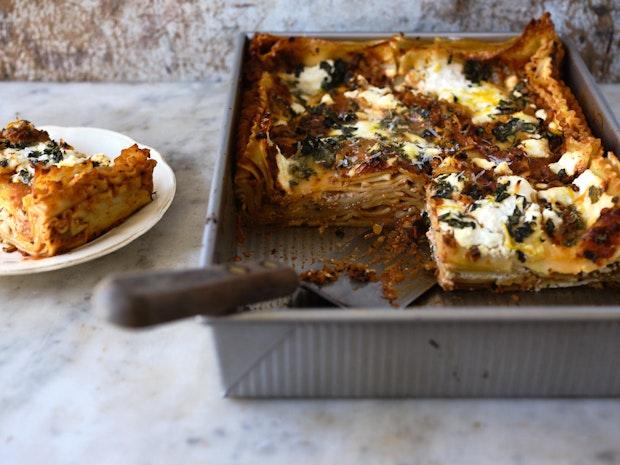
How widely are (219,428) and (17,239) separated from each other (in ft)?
2.85

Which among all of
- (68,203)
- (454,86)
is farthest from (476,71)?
(68,203)

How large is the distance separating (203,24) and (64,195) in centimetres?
123

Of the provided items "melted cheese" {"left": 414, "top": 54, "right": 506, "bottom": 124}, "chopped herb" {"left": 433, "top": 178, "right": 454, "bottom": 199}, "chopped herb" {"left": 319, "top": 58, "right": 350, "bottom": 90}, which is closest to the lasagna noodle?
"chopped herb" {"left": 319, "top": 58, "right": 350, "bottom": 90}

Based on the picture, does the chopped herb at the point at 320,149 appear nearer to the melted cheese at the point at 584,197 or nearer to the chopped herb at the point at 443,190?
the chopped herb at the point at 443,190

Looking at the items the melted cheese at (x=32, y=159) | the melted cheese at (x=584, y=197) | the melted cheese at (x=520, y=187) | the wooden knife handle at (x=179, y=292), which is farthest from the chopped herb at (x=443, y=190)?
the melted cheese at (x=32, y=159)

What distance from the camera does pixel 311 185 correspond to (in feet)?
7.26

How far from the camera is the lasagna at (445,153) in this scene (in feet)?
6.36

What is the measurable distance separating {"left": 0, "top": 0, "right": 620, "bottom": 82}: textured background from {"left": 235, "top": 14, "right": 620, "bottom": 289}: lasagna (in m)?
0.31

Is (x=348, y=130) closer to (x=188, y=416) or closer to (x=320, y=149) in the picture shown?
(x=320, y=149)

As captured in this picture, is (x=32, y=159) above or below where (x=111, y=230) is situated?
above

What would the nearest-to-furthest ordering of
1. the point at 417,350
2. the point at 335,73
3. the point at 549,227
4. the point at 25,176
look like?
the point at 417,350
the point at 549,227
the point at 25,176
the point at 335,73

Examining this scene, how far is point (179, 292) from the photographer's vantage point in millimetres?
1362

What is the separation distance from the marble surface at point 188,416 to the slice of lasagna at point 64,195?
17 cm

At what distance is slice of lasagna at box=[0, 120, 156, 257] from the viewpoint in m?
2.02
